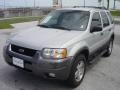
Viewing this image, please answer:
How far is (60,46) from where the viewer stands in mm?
4141

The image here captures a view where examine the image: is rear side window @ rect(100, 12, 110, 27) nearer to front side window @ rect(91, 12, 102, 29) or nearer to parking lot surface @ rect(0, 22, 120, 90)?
front side window @ rect(91, 12, 102, 29)

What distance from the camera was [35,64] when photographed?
411cm

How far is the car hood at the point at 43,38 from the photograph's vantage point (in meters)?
4.23

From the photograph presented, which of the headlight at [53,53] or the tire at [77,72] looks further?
the tire at [77,72]

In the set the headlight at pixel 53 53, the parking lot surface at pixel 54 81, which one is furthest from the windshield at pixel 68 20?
the parking lot surface at pixel 54 81

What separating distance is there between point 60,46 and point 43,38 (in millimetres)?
524

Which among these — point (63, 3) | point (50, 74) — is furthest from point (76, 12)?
point (63, 3)

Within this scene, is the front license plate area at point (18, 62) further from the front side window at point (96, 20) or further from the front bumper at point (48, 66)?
the front side window at point (96, 20)

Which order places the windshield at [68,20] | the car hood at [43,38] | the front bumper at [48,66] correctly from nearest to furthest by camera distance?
1. the front bumper at [48,66]
2. the car hood at [43,38]
3. the windshield at [68,20]

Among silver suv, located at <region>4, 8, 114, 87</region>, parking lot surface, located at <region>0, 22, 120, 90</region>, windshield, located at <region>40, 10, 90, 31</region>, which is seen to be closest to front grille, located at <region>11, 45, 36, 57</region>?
silver suv, located at <region>4, 8, 114, 87</region>

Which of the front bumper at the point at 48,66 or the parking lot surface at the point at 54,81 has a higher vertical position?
the front bumper at the point at 48,66

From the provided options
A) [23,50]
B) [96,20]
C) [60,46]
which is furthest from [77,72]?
[96,20]

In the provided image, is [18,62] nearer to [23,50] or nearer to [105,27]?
[23,50]

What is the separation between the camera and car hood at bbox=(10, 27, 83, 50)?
13.9 ft
